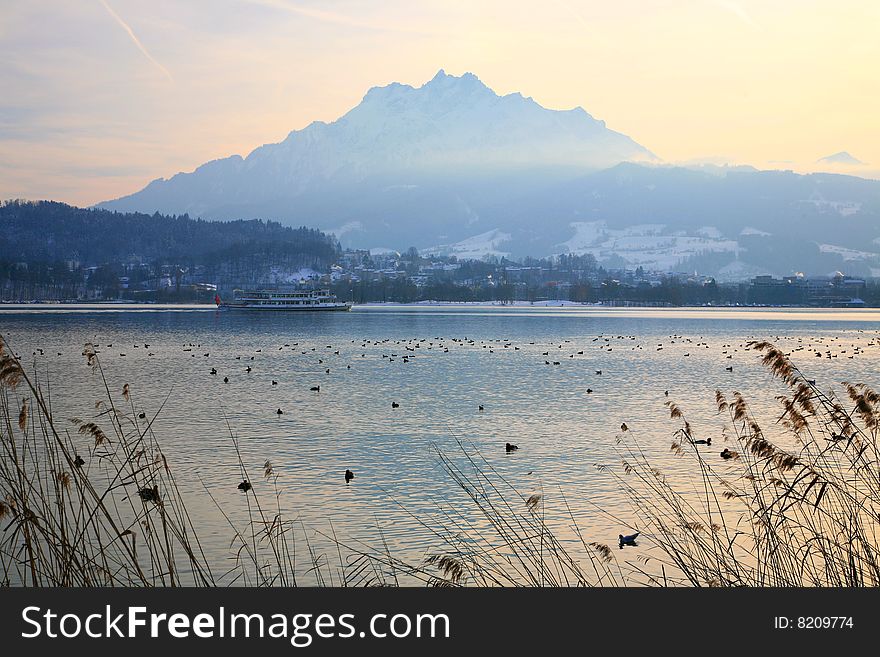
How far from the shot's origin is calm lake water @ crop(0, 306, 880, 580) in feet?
47.6

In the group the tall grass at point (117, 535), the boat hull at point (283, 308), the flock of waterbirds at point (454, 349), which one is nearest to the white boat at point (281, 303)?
the boat hull at point (283, 308)

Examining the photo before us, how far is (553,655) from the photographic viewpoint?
5828mm

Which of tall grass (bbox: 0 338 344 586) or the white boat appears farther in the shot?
the white boat

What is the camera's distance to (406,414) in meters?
26.2

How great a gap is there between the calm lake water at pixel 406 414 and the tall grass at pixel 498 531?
1.15ft

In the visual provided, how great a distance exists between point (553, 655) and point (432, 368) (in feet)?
122

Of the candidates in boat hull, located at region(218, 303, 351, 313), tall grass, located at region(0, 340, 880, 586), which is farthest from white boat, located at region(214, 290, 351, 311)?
tall grass, located at region(0, 340, 880, 586)

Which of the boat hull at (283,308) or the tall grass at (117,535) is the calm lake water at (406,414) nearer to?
the tall grass at (117,535)

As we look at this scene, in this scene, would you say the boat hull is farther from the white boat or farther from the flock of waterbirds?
the flock of waterbirds

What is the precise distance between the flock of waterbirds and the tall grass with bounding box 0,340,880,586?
13702mm

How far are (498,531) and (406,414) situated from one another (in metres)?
13.6

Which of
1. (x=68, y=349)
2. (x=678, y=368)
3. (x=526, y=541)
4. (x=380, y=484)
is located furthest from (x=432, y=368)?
(x=526, y=541)

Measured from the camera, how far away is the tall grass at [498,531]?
7.87 metres

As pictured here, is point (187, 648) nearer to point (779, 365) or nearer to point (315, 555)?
point (779, 365)
